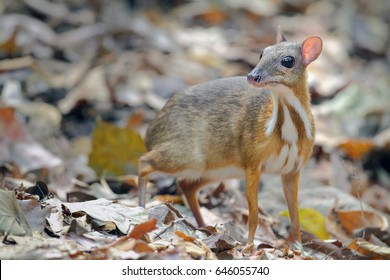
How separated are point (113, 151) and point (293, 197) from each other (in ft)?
6.56

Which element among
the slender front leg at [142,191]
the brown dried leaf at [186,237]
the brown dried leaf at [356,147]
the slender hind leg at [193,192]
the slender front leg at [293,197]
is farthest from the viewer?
the brown dried leaf at [356,147]

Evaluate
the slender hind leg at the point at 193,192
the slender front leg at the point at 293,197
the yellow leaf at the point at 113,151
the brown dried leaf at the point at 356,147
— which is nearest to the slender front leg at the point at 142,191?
the slender hind leg at the point at 193,192

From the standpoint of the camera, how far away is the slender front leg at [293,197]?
6.11m

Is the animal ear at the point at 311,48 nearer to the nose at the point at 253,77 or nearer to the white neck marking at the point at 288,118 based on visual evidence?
the white neck marking at the point at 288,118

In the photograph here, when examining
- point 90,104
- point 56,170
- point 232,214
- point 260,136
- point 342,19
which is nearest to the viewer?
point 260,136

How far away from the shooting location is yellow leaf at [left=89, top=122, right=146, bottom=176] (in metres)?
7.51

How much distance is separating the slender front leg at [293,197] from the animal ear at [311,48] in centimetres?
91

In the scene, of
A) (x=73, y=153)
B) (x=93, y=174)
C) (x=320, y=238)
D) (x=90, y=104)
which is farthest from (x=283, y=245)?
(x=90, y=104)

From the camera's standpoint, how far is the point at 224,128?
6.14 m

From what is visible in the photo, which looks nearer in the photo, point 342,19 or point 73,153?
point 73,153

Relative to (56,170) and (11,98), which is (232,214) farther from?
(11,98)

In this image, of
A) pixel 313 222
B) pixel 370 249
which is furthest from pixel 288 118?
pixel 313 222

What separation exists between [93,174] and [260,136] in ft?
7.03

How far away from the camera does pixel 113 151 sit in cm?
757
